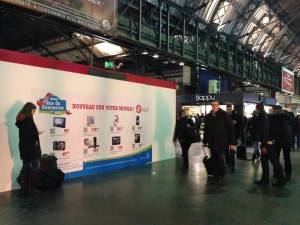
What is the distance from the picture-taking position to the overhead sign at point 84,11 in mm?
7371

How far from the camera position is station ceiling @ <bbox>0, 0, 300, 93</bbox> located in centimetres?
1444

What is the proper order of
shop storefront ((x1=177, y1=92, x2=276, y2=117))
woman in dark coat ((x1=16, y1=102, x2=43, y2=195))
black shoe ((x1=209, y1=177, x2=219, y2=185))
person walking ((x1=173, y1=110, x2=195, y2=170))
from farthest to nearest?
shop storefront ((x1=177, y1=92, x2=276, y2=117)), person walking ((x1=173, y1=110, x2=195, y2=170)), black shoe ((x1=209, y1=177, x2=219, y2=185)), woman in dark coat ((x1=16, y1=102, x2=43, y2=195))

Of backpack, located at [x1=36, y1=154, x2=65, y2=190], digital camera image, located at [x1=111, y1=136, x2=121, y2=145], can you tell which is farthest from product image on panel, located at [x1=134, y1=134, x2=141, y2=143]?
backpack, located at [x1=36, y1=154, x2=65, y2=190]

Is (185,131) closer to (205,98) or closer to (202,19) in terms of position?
(205,98)

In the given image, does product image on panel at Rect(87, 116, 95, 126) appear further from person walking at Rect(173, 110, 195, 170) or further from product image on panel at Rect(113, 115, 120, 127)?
person walking at Rect(173, 110, 195, 170)

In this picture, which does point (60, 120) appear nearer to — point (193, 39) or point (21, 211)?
point (21, 211)

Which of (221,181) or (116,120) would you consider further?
(116,120)

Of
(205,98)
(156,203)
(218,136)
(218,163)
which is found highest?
(205,98)

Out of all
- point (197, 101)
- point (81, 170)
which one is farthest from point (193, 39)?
point (81, 170)

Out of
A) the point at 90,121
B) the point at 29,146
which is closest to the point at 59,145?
the point at 90,121

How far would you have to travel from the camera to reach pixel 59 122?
18.9 feet

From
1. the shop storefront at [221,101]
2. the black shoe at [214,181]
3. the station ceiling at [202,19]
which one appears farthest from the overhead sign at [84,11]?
the shop storefront at [221,101]

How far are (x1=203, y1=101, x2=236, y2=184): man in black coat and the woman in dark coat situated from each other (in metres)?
3.05

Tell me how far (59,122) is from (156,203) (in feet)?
8.47
